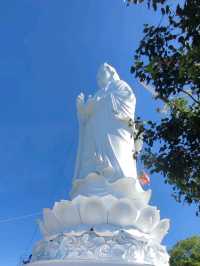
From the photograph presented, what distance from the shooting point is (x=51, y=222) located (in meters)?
8.04

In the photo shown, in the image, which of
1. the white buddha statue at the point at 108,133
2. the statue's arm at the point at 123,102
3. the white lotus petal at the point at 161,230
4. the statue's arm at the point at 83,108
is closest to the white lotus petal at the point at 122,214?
the white lotus petal at the point at 161,230

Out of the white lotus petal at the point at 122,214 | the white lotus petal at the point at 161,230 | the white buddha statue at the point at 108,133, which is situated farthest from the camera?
the white buddha statue at the point at 108,133

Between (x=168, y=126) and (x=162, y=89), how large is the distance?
0.40 metres

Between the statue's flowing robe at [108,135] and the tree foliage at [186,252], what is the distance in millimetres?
8133

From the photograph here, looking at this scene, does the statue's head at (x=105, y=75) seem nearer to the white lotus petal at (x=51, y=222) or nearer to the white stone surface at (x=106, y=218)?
the white stone surface at (x=106, y=218)

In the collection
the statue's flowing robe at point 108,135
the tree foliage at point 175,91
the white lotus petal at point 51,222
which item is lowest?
the tree foliage at point 175,91

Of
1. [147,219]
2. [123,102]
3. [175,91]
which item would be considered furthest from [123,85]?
[175,91]

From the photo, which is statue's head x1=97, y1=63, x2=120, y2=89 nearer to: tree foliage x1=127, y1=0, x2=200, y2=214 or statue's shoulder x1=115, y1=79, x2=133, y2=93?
statue's shoulder x1=115, y1=79, x2=133, y2=93

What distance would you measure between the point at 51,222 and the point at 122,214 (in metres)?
1.43

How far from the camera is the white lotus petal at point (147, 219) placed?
7.65 meters

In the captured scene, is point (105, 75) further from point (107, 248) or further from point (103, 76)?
point (107, 248)

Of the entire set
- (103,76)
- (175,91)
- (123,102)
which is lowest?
(175,91)

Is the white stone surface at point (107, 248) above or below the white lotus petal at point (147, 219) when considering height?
below

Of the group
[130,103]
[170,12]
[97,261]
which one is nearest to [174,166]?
[170,12]
